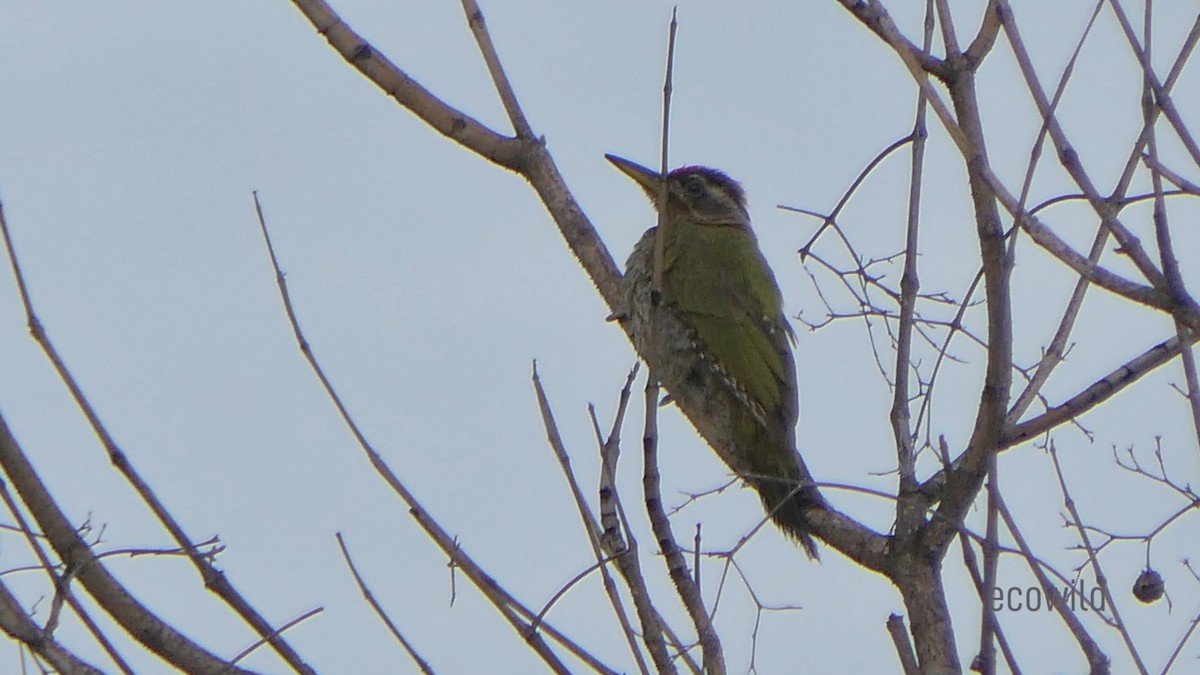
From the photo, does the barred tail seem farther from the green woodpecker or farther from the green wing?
the green wing

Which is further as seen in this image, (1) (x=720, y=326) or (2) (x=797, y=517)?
(1) (x=720, y=326)

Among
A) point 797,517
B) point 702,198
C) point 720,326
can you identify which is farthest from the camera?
point 702,198

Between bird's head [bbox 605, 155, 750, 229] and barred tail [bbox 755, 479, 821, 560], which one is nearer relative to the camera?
barred tail [bbox 755, 479, 821, 560]

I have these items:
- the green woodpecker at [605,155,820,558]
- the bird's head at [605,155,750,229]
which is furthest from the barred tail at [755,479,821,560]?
the bird's head at [605,155,750,229]

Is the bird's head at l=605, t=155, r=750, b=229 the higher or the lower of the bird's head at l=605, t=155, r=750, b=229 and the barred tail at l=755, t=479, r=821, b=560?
the higher

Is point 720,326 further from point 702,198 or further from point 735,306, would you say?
point 702,198

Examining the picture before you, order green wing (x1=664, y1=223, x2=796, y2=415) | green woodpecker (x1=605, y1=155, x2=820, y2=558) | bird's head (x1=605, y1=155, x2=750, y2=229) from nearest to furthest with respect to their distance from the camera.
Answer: green woodpecker (x1=605, y1=155, x2=820, y2=558) < green wing (x1=664, y1=223, x2=796, y2=415) < bird's head (x1=605, y1=155, x2=750, y2=229)

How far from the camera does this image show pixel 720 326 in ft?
21.5

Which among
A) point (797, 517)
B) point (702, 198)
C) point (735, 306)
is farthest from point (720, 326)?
point (797, 517)

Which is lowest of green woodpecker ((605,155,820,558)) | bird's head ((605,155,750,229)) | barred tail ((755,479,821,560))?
barred tail ((755,479,821,560))

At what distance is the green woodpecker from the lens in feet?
19.1

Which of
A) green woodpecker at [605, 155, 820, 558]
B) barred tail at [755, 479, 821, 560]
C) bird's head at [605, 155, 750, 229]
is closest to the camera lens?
barred tail at [755, 479, 821, 560]

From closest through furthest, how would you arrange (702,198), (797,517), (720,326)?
1. (797,517)
2. (720,326)
3. (702,198)

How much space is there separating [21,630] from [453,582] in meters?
0.84
